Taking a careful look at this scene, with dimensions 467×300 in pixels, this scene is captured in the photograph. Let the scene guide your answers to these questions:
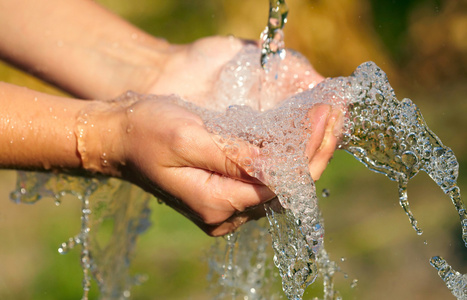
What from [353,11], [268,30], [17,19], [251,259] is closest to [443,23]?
[353,11]

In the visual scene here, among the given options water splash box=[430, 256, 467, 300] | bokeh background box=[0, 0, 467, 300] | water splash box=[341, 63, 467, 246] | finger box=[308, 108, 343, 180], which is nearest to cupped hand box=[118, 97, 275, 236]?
finger box=[308, 108, 343, 180]

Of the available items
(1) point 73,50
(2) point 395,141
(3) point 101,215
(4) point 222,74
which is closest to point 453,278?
(2) point 395,141

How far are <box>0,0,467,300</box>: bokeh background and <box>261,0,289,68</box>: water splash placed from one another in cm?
58

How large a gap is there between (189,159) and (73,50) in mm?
760

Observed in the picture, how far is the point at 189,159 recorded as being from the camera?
1162 mm

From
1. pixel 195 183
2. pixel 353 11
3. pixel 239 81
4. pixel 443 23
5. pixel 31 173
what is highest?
pixel 353 11

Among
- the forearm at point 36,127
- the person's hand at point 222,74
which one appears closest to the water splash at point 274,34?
the person's hand at point 222,74

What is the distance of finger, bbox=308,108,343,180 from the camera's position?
1.19 metres

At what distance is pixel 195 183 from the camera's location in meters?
1.17

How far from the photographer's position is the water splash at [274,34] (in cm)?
162

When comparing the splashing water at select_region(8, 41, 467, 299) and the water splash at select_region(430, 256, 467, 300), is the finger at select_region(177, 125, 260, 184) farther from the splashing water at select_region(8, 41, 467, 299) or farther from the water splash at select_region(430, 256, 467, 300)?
the water splash at select_region(430, 256, 467, 300)

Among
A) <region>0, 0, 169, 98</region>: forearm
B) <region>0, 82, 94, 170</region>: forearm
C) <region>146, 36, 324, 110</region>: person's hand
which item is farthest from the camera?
<region>0, 0, 169, 98</region>: forearm

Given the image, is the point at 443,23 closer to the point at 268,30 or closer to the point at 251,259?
the point at 268,30

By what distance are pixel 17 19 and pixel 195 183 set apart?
0.87 m
